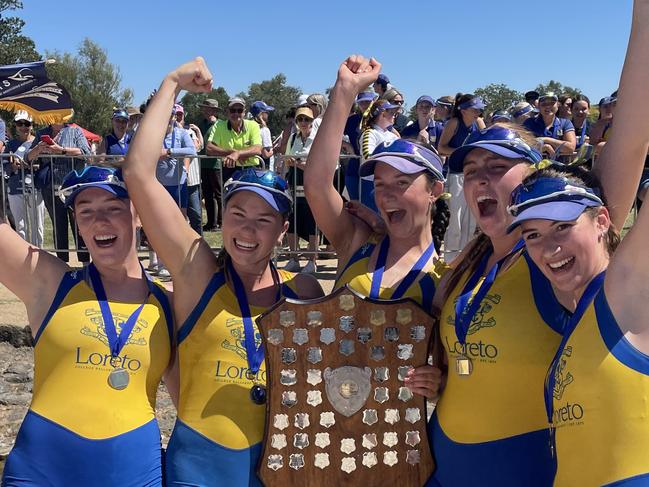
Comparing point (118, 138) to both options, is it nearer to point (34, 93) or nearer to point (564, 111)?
point (34, 93)

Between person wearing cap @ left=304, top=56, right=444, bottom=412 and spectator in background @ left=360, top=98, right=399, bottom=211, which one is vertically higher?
spectator in background @ left=360, top=98, right=399, bottom=211

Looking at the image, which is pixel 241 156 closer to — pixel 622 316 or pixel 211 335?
pixel 211 335

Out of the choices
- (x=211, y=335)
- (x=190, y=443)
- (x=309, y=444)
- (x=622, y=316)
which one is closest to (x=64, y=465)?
(x=190, y=443)

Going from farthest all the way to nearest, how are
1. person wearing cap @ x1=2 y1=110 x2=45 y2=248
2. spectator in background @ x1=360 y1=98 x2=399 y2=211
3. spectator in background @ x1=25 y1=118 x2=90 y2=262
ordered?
person wearing cap @ x1=2 y1=110 x2=45 y2=248 → spectator in background @ x1=25 y1=118 x2=90 y2=262 → spectator in background @ x1=360 y1=98 x2=399 y2=211

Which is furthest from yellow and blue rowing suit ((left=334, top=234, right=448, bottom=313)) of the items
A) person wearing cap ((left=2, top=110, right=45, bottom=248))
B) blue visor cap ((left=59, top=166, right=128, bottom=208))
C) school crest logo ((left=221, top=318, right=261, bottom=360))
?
person wearing cap ((left=2, top=110, right=45, bottom=248))

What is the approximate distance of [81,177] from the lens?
9.27 feet

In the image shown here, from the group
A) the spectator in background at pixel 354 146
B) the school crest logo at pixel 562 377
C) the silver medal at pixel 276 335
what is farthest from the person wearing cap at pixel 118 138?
the school crest logo at pixel 562 377

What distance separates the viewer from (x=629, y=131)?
92.7 inches

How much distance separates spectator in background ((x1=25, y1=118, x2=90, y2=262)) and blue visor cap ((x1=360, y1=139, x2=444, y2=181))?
6704 millimetres

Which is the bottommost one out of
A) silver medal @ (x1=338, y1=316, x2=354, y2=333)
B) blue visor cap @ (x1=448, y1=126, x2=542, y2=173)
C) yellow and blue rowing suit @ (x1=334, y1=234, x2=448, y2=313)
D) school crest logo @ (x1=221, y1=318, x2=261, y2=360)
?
school crest logo @ (x1=221, y1=318, x2=261, y2=360)

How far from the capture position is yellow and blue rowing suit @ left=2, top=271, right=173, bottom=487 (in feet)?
8.36

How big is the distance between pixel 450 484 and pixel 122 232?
5.65 ft

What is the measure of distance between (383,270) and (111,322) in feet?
3.85

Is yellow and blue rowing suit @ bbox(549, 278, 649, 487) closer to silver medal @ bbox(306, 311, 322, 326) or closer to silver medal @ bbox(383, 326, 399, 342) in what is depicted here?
silver medal @ bbox(383, 326, 399, 342)
